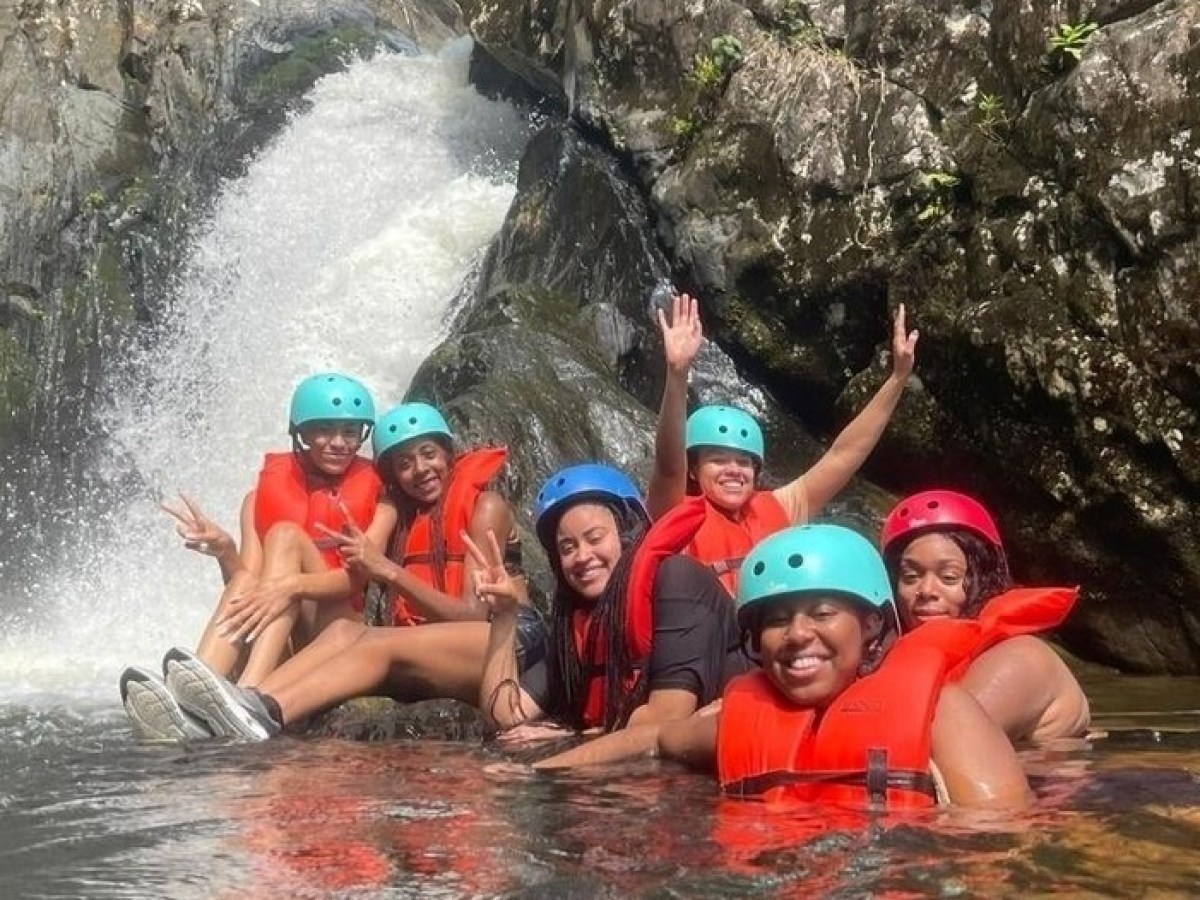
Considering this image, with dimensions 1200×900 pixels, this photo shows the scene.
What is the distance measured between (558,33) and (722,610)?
9.44 meters

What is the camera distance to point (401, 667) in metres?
6.68

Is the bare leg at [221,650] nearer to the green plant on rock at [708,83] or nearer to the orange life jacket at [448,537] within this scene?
the orange life jacket at [448,537]

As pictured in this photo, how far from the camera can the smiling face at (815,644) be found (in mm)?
4367

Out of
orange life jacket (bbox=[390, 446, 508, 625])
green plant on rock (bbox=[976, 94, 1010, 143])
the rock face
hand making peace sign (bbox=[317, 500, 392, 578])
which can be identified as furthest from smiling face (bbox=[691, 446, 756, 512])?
green plant on rock (bbox=[976, 94, 1010, 143])

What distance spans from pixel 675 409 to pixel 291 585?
200 centimetres

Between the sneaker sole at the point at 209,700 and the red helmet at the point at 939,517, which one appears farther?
the sneaker sole at the point at 209,700

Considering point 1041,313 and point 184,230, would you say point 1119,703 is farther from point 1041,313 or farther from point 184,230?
point 184,230

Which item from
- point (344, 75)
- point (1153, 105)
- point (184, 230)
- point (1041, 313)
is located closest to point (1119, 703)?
point (1041, 313)

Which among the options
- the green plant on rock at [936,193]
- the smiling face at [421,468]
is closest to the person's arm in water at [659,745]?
the smiling face at [421,468]

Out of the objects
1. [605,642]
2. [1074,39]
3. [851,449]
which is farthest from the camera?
[1074,39]

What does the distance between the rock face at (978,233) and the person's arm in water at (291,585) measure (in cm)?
421

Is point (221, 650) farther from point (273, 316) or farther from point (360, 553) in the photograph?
point (273, 316)

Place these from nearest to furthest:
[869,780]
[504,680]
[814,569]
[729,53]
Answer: [869,780]
[814,569]
[504,680]
[729,53]

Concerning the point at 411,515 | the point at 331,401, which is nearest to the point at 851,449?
the point at 411,515
